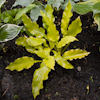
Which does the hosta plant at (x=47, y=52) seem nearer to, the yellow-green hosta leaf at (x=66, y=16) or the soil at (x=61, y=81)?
Result: the yellow-green hosta leaf at (x=66, y=16)

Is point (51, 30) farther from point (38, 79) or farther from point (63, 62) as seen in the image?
point (38, 79)

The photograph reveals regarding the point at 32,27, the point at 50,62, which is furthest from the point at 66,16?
the point at 50,62

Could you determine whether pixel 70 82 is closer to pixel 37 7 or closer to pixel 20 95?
pixel 20 95

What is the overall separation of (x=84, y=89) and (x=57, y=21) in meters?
0.95

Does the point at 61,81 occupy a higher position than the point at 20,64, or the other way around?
the point at 20,64

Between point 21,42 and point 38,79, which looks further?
point 21,42

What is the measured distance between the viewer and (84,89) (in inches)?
35.6

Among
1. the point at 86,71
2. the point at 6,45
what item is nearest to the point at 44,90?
the point at 86,71

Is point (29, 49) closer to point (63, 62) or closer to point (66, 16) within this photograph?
point (63, 62)

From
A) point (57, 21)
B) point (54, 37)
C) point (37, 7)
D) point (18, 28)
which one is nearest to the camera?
point (18, 28)

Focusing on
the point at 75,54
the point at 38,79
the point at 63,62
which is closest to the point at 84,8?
Answer: the point at 75,54

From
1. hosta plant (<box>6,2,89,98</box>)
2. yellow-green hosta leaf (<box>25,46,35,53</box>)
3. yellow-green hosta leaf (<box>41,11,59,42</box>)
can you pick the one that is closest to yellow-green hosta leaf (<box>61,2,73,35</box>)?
hosta plant (<box>6,2,89,98</box>)

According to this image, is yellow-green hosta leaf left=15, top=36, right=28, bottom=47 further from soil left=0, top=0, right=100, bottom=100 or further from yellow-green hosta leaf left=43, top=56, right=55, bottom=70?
yellow-green hosta leaf left=43, top=56, right=55, bottom=70

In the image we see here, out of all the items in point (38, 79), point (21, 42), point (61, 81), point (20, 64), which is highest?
point (21, 42)
